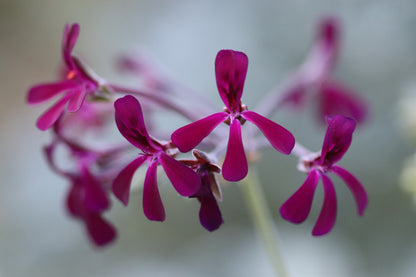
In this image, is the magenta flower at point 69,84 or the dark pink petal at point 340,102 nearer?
the magenta flower at point 69,84

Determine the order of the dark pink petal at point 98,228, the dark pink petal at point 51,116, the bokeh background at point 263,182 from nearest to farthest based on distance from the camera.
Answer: the dark pink petal at point 51,116 < the dark pink petal at point 98,228 < the bokeh background at point 263,182

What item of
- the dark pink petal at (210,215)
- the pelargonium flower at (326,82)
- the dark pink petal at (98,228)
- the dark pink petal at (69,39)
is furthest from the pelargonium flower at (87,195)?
the pelargonium flower at (326,82)

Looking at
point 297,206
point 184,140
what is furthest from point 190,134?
point 297,206

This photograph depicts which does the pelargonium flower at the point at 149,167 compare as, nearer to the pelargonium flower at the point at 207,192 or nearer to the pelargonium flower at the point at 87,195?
the pelargonium flower at the point at 207,192

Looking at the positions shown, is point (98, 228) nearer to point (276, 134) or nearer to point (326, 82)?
point (276, 134)

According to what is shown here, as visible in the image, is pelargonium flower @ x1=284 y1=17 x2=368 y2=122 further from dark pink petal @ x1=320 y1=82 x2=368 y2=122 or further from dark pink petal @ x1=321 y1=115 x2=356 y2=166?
dark pink petal @ x1=321 y1=115 x2=356 y2=166

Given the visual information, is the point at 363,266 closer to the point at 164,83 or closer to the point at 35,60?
the point at 164,83

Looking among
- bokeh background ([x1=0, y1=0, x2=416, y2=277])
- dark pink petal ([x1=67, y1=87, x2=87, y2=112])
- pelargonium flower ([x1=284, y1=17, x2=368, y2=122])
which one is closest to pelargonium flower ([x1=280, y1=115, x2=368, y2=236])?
dark pink petal ([x1=67, y1=87, x2=87, y2=112])
